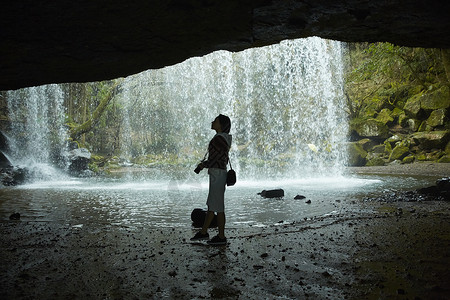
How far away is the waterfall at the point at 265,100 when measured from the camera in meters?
22.2

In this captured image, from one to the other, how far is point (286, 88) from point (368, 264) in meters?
24.0

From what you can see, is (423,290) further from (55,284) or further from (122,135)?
(122,135)

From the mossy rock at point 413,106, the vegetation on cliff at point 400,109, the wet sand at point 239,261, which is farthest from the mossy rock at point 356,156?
the wet sand at point 239,261

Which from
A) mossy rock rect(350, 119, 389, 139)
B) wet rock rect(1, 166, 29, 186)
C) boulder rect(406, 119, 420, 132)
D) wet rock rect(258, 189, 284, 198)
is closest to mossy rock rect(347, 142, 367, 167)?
mossy rock rect(350, 119, 389, 139)

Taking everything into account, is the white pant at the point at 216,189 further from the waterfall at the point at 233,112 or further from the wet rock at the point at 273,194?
the waterfall at the point at 233,112

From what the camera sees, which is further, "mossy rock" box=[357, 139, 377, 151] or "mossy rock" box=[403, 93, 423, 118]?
"mossy rock" box=[357, 139, 377, 151]

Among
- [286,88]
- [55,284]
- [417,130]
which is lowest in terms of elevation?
[55,284]

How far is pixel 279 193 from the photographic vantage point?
353 inches

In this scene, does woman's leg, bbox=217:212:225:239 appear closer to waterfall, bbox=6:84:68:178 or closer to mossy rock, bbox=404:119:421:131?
waterfall, bbox=6:84:68:178

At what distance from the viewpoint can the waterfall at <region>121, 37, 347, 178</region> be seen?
22.2 meters

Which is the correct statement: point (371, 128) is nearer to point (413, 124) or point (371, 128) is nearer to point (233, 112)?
point (413, 124)

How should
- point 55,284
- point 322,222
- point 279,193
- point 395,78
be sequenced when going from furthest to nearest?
point 395,78
point 279,193
point 322,222
point 55,284

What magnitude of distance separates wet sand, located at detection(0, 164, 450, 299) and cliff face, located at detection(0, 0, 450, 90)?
2698mm

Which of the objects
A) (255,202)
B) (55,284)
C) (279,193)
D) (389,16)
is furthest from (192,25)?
(279,193)
